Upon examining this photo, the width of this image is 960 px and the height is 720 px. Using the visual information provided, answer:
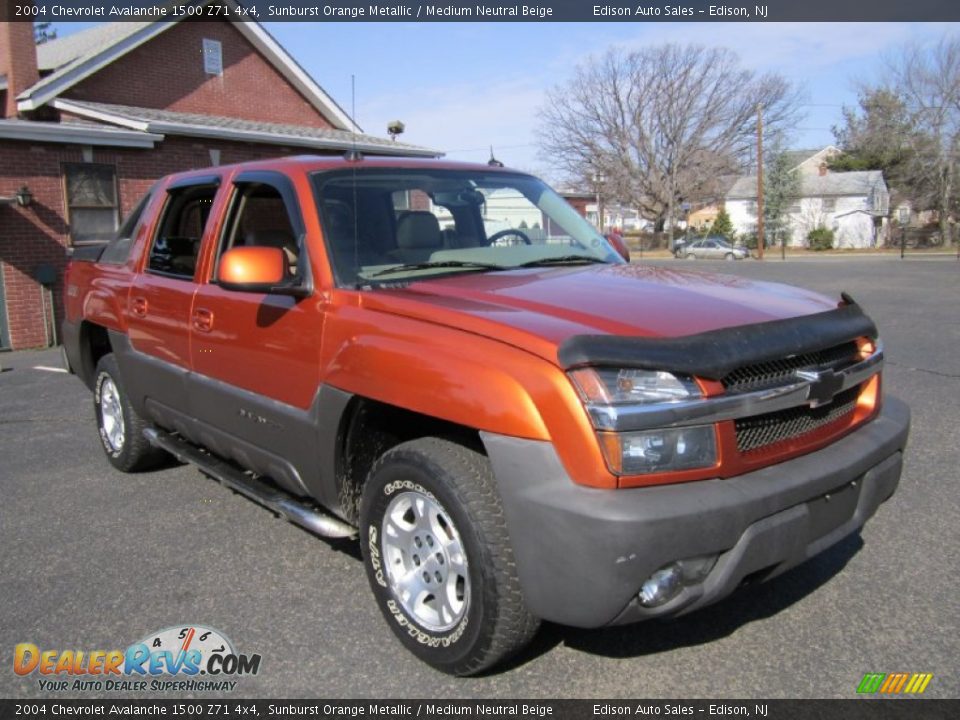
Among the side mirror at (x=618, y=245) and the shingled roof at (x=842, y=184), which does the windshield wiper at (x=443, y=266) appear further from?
the shingled roof at (x=842, y=184)

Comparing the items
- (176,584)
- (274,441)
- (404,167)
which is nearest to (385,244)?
(404,167)

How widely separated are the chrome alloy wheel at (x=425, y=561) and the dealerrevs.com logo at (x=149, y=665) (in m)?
0.62

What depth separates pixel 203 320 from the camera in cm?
400

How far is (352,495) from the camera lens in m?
3.30

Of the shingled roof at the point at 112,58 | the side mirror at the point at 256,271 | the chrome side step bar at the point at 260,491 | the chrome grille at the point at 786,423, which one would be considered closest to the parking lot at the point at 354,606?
the chrome side step bar at the point at 260,491

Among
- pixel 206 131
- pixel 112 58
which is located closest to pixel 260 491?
pixel 206 131

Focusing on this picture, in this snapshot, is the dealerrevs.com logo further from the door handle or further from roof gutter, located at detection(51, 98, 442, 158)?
roof gutter, located at detection(51, 98, 442, 158)

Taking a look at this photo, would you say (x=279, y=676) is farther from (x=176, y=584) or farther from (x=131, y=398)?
(x=131, y=398)

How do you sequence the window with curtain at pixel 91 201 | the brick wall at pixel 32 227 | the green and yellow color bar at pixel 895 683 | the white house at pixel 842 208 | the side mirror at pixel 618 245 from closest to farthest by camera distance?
the green and yellow color bar at pixel 895 683 → the side mirror at pixel 618 245 → the brick wall at pixel 32 227 → the window with curtain at pixel 91 201 → the white house at pixel 842 208

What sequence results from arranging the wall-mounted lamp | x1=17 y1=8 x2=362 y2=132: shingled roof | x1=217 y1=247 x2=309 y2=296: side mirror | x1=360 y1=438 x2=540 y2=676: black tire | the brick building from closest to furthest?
x1=360 y1=438 x2=540 y2=676: black tire < x1=217 y1=247 x2=309 y2=296: side mirror < the wall-mounted lamp < the brick building < x1=17 y1=8 x2=362 y2=132: shingled roof

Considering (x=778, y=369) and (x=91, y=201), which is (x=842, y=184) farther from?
(x=778, y=369)

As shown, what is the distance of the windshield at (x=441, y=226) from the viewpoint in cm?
346

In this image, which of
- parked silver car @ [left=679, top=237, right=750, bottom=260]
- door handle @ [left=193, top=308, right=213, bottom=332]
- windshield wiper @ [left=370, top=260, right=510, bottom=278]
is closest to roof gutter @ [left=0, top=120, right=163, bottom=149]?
door handle @ [left=193, top=308, right=213, bottom=332]

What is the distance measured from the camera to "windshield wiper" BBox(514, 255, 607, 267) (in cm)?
374
